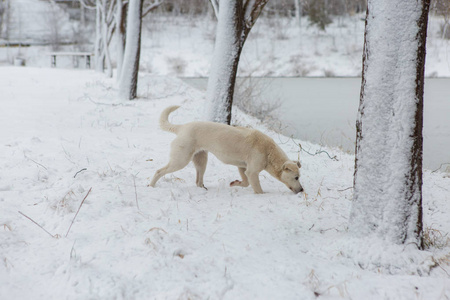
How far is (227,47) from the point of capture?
6.93 m

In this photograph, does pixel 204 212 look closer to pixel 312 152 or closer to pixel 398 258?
pixel 398 258

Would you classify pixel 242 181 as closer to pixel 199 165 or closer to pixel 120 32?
pixel 199 165

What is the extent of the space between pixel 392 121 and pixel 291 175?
1.73 metres

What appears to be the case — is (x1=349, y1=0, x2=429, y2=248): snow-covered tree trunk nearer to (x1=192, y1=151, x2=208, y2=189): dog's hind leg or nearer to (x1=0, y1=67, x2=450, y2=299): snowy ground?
(x1=0, y1=67, x2=450, y2=299): snowy ground

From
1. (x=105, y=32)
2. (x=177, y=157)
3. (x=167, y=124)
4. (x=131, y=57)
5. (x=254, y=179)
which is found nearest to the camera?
(x=177, y=157)

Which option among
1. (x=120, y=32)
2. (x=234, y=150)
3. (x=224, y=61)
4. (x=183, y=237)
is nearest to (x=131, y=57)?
(x=120, y=32)

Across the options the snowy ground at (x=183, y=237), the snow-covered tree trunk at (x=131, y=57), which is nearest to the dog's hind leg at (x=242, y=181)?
the snowy ground at (x=183, y=237)

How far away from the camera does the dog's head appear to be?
4770 mm

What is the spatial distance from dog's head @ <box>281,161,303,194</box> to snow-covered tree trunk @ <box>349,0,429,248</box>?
1.37 metres

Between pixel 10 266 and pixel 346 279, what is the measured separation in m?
2.46

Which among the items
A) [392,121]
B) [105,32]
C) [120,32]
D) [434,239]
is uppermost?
[105,32]

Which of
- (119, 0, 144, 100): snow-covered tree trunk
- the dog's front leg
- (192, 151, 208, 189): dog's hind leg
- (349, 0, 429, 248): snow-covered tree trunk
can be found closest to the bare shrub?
(349, 0, 429, 248): snow-covered tree trunk

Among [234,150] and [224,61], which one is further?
[224,61]

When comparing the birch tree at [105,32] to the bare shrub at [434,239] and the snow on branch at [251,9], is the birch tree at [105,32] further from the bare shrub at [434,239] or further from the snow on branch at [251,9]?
the bare shrub at [434,239]
